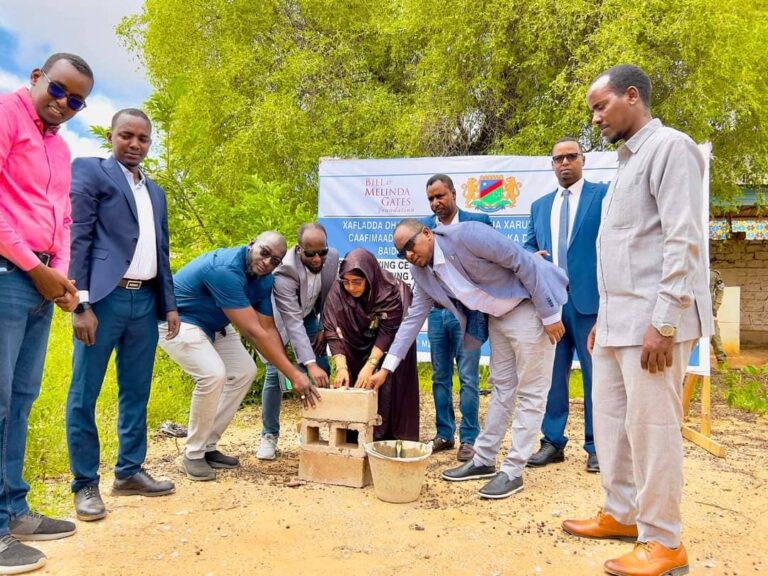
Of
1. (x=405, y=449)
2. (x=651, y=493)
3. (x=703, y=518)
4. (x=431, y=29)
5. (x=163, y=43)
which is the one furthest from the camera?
(x=163, y=43)

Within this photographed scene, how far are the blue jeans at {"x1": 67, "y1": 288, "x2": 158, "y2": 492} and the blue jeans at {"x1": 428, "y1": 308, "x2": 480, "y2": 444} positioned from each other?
76.4 inches

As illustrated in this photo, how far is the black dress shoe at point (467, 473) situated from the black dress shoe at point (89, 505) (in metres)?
1.96

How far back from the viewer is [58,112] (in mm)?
A: 2816

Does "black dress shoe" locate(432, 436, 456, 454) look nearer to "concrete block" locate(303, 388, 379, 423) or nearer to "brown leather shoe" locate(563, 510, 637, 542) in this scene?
"concrete block" locate(303, 388, 379, 423)

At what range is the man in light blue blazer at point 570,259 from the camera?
13.7 ft

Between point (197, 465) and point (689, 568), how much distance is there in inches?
110

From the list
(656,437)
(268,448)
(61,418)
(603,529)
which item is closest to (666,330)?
(656,437)

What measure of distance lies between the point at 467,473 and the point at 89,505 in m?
2.14

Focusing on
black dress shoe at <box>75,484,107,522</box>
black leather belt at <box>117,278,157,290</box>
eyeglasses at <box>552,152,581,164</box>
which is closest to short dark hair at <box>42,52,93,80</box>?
black leather belt at <box>117,278,157,290</box>

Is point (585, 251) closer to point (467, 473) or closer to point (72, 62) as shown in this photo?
point (467, 473)

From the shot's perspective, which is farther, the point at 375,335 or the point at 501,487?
the point at 375,335

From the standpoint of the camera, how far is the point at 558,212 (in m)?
4.38

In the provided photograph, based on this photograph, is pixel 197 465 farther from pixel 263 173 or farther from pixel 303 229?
pixel 263 173

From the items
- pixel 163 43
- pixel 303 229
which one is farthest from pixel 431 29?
pixel 303 229
